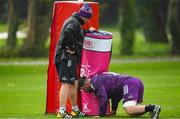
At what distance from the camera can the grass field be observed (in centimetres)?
1886

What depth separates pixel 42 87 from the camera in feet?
89.4

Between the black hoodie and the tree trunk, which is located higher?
the black hoodie

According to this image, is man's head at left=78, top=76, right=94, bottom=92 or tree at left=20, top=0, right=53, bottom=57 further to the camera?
tree at left=20, top=0, right=53, bottom=57

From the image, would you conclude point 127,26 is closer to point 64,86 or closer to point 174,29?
point 174,29

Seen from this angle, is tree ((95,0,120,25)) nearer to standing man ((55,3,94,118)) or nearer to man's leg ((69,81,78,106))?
man's leg ((69,81,78,106))

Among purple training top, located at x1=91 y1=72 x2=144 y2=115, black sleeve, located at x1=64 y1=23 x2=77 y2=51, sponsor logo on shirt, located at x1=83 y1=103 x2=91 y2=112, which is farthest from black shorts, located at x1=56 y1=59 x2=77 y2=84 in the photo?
sponsor logo on shirt, located at x1=83 y1=103 x2=91 y2=112

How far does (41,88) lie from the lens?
88.0ft

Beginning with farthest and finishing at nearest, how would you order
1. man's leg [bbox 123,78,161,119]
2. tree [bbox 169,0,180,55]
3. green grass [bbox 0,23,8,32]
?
green grass [bbox 0,23,8,32]
tree [bbox 169,0,180,55]
man's leg [bbox 123,78,161,119]

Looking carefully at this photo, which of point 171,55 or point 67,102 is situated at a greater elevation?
point 67,102

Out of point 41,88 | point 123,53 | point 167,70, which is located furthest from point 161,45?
point 41,88

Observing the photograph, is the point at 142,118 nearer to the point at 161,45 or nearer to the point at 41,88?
the point at 41,88

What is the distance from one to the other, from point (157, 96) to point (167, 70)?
48.3 feet

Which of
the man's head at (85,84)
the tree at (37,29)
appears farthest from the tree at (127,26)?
the man's head at (85,84)

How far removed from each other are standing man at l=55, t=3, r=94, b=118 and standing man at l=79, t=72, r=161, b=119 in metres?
0.38
